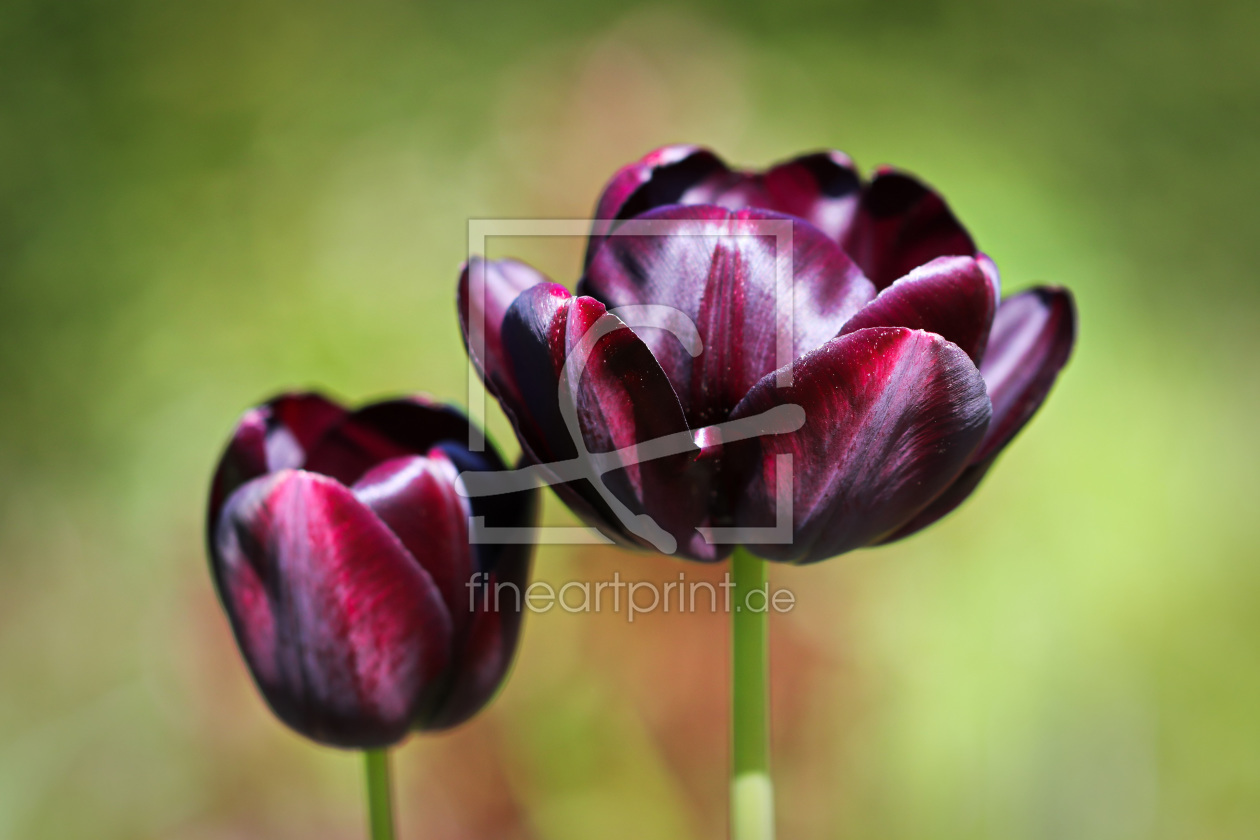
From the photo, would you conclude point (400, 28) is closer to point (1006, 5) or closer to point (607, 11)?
point (607, 11)

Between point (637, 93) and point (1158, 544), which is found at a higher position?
point (637, 93)

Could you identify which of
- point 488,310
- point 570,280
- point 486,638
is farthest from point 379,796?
point 570,280

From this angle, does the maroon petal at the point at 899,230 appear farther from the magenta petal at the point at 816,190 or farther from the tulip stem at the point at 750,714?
the tulip stem at the point at 750,714

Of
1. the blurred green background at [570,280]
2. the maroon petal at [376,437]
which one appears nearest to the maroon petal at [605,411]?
the maroon petal at [376,437]

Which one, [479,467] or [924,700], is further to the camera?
[924,700]

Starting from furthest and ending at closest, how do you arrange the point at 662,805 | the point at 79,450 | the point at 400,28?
the point at 400,28 → the point at 79,450 → the point at 662,805

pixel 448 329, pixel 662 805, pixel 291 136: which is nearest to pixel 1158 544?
pixel 662 805
